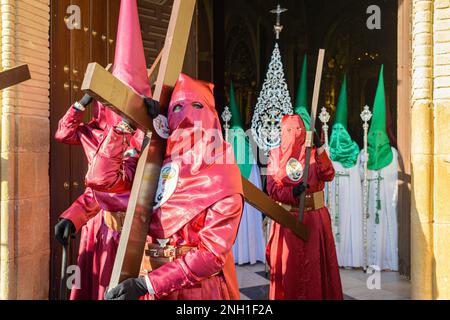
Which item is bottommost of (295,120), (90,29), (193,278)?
(193,278)

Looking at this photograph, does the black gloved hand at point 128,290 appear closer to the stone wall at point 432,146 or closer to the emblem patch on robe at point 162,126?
the emblem patch on robe at point 162,126

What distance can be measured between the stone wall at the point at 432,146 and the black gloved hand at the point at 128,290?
2061 millimetres

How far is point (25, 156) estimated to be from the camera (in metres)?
3.15

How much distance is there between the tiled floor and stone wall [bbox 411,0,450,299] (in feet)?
6.52

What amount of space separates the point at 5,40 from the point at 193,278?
2.36m

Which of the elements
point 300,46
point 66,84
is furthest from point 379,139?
point 66,84

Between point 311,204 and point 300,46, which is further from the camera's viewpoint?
point 300,46

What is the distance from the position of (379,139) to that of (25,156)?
468 cm

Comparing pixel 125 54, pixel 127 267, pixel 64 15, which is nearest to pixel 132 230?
pixel 127 267

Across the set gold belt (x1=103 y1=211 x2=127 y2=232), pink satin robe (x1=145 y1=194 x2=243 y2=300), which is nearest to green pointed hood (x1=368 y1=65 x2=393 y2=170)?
gold belt (x1=103 y1=211 x2=127 y2=232)

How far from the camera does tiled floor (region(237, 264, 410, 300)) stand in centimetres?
477

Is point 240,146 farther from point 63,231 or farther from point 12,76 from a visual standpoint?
point 12,76

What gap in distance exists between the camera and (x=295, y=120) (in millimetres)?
4211
